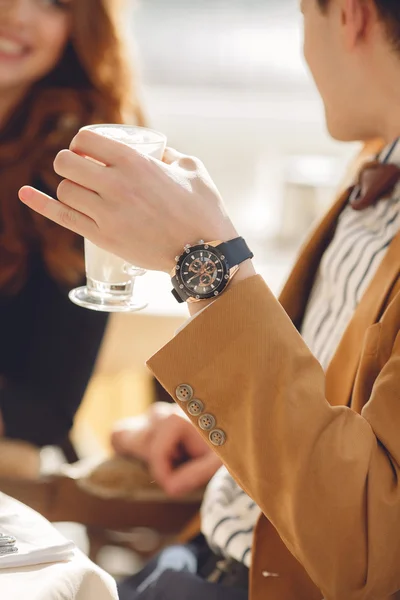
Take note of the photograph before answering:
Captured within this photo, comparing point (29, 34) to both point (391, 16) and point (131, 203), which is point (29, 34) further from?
point (131, 203)

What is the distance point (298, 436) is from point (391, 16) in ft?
1.84

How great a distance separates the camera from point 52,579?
84 centimetres

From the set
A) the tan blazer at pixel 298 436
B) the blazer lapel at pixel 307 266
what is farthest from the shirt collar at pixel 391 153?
the tan blazer at pixel 298 436

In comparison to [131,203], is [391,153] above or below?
below

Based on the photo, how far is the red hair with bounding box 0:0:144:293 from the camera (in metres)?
1.89

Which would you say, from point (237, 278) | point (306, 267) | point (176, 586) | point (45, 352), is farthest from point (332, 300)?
point (45, 352)

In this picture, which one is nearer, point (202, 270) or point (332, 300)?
point (202, 270)

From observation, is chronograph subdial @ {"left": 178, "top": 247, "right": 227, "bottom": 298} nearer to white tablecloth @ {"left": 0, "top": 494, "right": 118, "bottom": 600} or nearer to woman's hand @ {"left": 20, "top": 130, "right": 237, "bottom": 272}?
woman's hand @ {"left": 20, "top": 130, "right": 237, "bottom": 272}

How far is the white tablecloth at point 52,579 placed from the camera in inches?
32.1

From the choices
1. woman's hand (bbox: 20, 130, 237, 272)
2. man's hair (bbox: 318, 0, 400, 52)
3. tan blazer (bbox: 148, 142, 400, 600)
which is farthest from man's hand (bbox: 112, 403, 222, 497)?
man's hair (bbox: 318, 0, 400, 52)

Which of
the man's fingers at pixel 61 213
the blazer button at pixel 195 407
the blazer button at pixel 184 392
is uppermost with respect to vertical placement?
the man's fingers at pixel 61 213

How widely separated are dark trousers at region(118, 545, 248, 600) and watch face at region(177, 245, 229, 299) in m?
0.46

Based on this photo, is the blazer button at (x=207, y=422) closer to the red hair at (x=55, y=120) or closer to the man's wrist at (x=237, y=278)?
the man's wrist at (x=237, y=278)

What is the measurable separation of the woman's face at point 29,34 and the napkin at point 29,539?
112 centimetres
